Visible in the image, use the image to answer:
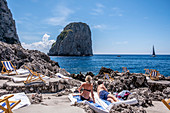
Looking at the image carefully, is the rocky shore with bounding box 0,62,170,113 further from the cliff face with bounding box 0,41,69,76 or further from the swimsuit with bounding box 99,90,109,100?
the cliff face with bounding box 0,41,69,76

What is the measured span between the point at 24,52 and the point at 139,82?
13211 millimetres

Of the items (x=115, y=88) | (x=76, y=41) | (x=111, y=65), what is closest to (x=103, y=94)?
(x=115, y=88)

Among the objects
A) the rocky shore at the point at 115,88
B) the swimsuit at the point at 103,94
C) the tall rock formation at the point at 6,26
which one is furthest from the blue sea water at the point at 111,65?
the swimsuit at the point at 103,94

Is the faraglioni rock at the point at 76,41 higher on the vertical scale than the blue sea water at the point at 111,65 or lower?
higher

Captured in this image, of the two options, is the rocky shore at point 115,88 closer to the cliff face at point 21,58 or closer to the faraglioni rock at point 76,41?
the cliff face at point 21,58

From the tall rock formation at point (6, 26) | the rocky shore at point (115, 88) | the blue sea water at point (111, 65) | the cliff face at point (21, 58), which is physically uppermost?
the tall rock formation at point (6, 26)

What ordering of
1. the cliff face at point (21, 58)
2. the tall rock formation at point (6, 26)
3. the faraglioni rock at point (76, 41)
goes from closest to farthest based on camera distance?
the cliff face at point (21, 58), the tall rock formation at point (6, 26), the faraglioni rock at point (76, 41)

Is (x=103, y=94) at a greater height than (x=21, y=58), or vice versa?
(x=21, y=58)

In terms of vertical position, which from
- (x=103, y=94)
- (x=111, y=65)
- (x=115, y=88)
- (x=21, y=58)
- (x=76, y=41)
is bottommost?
(x=111, y=65)

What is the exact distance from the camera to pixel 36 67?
46.5 feet

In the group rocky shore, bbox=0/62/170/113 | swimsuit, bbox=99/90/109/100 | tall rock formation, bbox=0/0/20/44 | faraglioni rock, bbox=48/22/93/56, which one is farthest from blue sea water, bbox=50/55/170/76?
faraglioni rock, bbox=48/22/93/56

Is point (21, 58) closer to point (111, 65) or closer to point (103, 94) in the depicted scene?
point (103, 94)

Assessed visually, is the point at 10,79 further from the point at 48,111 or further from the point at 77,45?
the point at 77,45

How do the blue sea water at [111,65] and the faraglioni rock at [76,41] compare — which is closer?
the blue sea water at [111,65]
